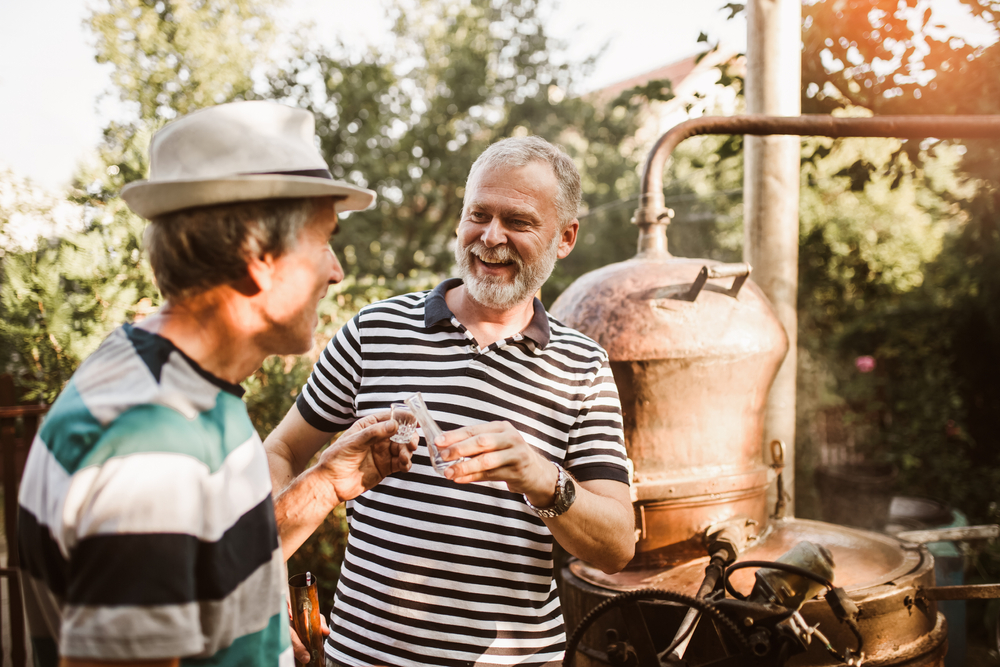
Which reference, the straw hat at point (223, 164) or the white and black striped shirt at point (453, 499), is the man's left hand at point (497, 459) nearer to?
the white and black striped shirt at point (453, 499)

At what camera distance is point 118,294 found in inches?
140

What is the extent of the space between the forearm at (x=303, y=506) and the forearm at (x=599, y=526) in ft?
1.85

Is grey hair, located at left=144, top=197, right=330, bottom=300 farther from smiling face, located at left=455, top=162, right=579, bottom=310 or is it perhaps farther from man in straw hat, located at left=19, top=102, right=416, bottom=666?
smiling face, located at left=455, top=162, right=579, bottom=310

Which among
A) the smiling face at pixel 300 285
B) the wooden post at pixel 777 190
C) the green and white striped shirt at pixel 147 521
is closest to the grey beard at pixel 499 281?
the smiling face at pixel 300 285

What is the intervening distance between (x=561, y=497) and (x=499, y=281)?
718 millimetres

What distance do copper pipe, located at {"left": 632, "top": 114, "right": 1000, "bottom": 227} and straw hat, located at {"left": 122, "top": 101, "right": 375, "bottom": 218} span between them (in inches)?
84.8

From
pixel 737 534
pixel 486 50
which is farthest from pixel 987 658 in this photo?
pixel 486 50

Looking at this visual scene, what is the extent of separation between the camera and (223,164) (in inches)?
42.2

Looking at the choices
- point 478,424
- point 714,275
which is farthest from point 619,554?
point 714,275

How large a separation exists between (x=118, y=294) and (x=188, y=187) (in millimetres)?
2997

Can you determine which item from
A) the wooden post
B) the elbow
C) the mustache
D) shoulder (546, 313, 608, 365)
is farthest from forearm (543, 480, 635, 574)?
the wooden post

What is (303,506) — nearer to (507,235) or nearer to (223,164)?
(223,164)

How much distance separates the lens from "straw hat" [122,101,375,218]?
1.05 metres

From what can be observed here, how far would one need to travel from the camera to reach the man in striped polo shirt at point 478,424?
1.75m
